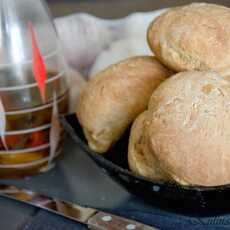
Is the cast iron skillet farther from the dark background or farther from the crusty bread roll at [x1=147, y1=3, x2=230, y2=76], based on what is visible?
the dark background

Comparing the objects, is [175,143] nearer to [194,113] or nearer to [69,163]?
[194,113]

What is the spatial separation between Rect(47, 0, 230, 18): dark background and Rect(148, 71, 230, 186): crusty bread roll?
2.28 ft

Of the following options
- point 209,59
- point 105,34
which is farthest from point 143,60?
point 105,34

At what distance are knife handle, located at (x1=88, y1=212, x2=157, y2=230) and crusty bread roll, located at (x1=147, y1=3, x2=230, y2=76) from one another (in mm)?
Result: 133

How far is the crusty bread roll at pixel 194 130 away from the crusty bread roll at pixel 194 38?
0.9 inches

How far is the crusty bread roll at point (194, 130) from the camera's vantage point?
396mm

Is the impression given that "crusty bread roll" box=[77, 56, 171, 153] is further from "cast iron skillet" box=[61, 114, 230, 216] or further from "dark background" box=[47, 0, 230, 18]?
"dark background" box=[47, 0, 230, 18]

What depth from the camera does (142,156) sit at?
1.45 feet

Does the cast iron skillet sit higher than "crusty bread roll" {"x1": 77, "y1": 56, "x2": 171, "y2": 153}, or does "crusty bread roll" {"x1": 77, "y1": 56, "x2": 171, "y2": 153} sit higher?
"crusty bread roll" {"x1": 77, "y1": 56, "x2": 171, "y2": 153}


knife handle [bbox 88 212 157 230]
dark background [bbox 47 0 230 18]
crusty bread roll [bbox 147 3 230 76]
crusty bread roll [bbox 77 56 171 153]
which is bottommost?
dark background [bbox 47 0 230 18]

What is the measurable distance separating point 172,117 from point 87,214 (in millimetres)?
119

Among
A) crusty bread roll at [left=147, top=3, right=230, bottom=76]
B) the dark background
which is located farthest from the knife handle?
the dark background

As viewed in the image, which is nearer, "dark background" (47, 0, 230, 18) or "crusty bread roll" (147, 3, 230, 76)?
"crusty bread roll" (147, 3, 230, 76)

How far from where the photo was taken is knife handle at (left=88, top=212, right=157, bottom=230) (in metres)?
0.43
